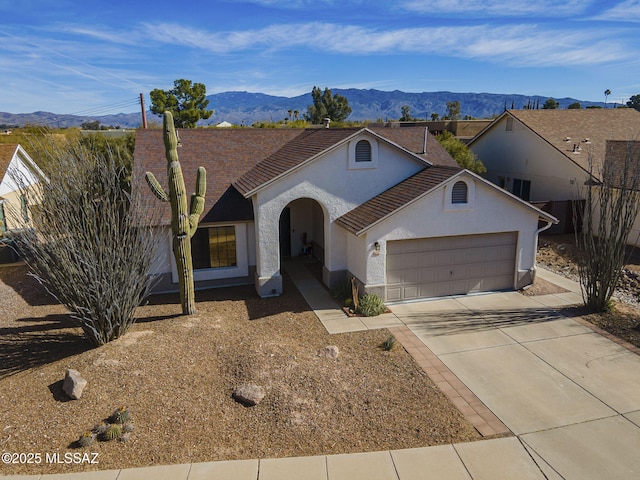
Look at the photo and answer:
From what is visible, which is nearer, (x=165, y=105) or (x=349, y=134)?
(x=349, y=134)

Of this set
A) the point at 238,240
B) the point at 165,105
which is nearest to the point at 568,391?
the point at 238,240

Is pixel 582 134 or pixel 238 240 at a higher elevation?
pixel 582 134

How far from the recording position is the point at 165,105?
53500 mm

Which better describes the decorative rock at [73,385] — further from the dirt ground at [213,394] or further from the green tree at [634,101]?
the green tree at [634,101]

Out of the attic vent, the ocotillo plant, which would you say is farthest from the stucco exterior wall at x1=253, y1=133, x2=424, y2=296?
the ocotillo plant

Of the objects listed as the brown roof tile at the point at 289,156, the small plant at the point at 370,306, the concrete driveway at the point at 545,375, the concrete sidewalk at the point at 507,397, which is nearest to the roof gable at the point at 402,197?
the small plant at the point at 370,306

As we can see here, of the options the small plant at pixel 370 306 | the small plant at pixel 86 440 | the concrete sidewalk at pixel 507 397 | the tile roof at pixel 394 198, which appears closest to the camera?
the concrete sidewalk at pixel 507 397

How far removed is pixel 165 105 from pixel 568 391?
173 ft

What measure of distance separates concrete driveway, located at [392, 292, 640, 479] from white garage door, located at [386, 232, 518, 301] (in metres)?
0.54

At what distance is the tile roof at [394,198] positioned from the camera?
14.9m

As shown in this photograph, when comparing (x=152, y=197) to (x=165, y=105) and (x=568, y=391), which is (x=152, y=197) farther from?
(x=165, y=105)

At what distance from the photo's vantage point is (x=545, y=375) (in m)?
11.0

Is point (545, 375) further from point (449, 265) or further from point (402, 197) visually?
point (402, 197)

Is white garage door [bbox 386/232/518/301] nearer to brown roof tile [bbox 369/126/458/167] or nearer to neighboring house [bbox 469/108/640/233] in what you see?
brown roof tile [bbox 369/126/458/167]
